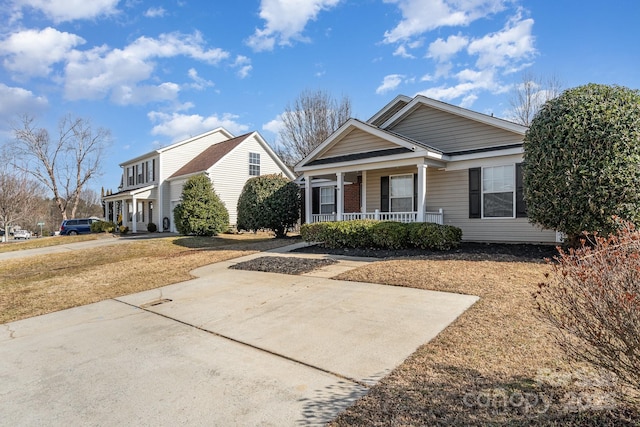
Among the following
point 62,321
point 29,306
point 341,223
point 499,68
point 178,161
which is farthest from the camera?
point 178,161

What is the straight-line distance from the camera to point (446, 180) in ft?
44.9

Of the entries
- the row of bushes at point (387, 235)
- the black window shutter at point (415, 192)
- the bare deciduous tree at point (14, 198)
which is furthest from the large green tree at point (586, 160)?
the bare deciduous tree at point (14, 198)

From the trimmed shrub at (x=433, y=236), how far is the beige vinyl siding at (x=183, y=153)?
2222 centimetres

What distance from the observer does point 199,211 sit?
19.7 meters

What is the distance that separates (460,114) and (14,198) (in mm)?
41037

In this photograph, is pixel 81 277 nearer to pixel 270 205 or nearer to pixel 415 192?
pixel 270 205

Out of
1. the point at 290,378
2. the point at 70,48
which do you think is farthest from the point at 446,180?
the point at 70,48

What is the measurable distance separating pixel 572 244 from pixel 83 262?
16.1m

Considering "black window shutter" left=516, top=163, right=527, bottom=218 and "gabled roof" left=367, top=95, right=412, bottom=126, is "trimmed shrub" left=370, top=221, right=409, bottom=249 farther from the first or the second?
"gabled roof" left=367, top=95, right=412, bottom=126

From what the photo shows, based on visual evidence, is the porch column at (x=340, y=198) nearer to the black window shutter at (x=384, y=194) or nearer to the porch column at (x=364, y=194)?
the porch column at (x=364, y=194)

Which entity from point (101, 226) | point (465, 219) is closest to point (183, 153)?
point (101, 226)

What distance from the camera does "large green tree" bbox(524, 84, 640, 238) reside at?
810cm

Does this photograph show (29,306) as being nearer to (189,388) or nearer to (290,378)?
(189,388)

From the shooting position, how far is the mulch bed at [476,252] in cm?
951
